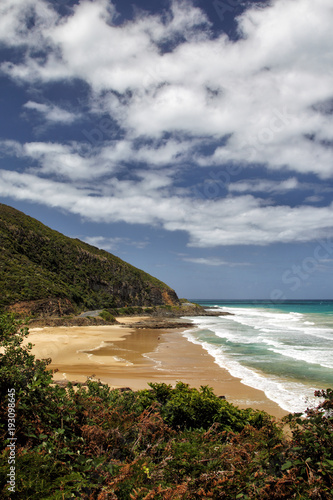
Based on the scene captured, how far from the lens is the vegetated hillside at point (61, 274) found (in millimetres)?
43125

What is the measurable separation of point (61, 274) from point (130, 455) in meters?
64.9

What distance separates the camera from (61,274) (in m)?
65.1

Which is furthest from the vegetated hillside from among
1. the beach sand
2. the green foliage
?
the green foliage

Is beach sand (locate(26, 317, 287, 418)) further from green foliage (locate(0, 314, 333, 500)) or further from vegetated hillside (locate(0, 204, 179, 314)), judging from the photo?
vegetated hillside (locate(0, 204, 179, 314))

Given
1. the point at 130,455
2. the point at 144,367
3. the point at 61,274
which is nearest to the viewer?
the point at 130,455

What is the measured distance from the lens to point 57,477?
10.8ft

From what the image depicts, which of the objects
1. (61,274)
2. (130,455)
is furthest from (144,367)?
(61,274)

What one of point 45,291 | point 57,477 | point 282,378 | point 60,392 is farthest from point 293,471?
point 45,291

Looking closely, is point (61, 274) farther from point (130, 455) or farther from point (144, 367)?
point (130, 455)

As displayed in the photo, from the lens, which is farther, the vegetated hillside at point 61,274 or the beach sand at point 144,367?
the vegetated hillside at point 61,274

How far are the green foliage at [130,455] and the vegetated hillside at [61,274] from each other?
118 feet

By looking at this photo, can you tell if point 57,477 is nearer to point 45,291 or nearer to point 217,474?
point 217,474

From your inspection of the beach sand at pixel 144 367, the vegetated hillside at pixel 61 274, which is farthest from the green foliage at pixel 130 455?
the vegetated hillside at pixel 61 274

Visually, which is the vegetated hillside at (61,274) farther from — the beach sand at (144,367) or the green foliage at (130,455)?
the green foliage at (130,455)
